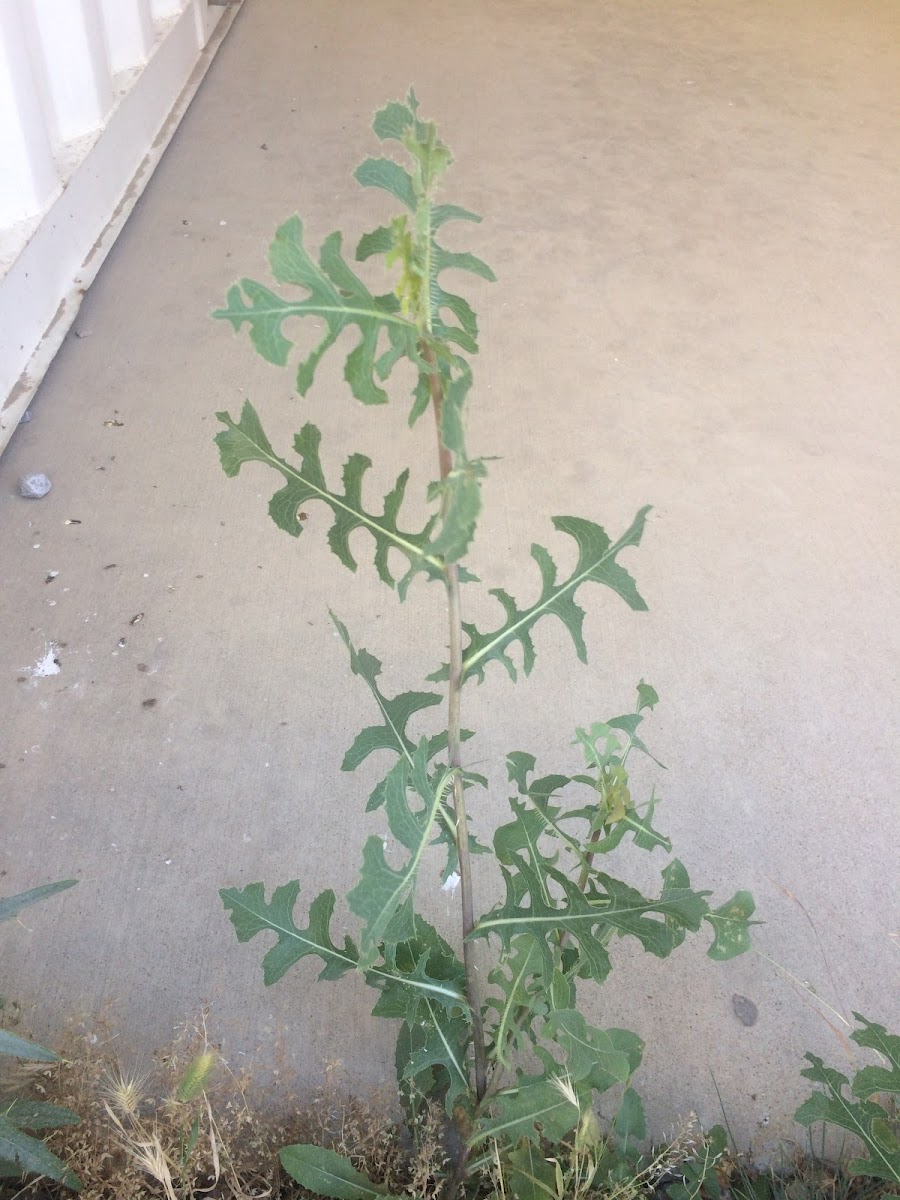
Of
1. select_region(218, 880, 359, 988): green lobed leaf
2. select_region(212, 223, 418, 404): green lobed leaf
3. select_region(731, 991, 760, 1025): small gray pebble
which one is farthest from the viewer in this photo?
select_region(731, 991, 760, 1025): small gray pebble

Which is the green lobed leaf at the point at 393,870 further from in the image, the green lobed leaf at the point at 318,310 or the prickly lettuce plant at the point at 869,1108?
the prickly lettuce plant at the point at 869,1108

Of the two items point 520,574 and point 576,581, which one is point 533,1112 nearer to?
point 576,581

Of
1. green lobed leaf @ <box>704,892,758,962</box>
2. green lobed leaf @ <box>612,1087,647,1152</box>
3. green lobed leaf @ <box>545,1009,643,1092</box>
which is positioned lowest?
green lobed leaf @ <box>612,1087,647,1152</box>

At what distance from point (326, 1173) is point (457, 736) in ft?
2.06

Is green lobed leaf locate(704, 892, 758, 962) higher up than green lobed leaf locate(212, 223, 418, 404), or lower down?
lower down

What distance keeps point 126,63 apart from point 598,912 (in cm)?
341

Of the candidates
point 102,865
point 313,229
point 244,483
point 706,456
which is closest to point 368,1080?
point 102,865

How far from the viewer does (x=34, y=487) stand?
2.30 m

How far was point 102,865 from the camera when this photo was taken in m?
1.73

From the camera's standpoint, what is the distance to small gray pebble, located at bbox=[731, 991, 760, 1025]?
1642 mm

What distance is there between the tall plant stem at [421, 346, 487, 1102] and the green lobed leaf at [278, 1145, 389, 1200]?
169 mm

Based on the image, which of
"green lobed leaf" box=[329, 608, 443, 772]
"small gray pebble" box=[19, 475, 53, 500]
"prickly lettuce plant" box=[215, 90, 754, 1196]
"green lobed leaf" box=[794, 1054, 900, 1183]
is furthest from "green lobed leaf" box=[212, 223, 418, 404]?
"small gray pebble" box=[19, 475, 53, 500]

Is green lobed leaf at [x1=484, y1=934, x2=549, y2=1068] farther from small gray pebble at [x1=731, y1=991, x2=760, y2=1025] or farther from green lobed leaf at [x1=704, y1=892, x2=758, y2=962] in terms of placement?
small gray pebble at [x1=731, y1=991, x2=760, y2=1025]

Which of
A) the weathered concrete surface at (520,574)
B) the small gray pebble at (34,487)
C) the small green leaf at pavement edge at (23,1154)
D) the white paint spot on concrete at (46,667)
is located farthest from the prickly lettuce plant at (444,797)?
the small gray pebble at (34,487)
